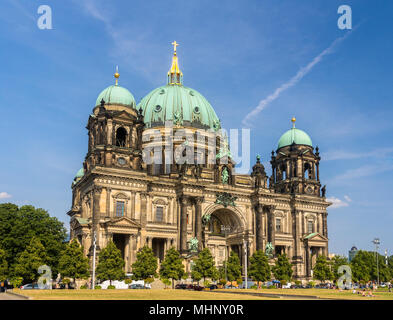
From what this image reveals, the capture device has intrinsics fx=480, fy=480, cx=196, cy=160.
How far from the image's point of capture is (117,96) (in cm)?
8300

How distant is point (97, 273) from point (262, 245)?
32857 millimetres

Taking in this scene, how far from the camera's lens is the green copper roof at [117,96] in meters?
82.5

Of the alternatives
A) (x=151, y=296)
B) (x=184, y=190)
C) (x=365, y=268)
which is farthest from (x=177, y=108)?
(x=151, y=296)

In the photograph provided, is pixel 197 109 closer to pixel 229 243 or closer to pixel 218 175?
pixel 218 175

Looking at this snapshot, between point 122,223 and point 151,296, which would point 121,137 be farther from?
point 151,296

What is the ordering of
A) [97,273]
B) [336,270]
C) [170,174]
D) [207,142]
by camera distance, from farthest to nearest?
[207,142] < [336,270] < [170,174] < [97,273]

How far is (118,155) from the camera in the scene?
79.2 m

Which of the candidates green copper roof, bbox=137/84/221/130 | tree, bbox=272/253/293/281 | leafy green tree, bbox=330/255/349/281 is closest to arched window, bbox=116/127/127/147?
green copper roof, bbox=137/84/221/130

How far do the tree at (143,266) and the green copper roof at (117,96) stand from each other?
2669 cm

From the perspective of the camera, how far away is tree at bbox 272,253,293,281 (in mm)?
82875

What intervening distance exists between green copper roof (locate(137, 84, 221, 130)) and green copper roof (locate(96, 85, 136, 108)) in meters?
16.8

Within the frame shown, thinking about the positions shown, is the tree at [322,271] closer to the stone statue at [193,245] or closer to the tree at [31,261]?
the stone statue at [193,245]

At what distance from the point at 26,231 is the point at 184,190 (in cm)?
2646

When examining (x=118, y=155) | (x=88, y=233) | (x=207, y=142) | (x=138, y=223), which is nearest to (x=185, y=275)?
(x=138, y=223)
